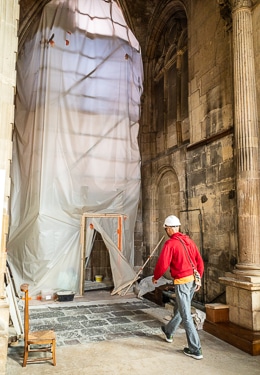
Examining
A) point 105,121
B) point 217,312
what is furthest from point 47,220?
point 217,312

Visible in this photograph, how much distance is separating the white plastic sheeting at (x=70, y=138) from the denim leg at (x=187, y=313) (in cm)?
395

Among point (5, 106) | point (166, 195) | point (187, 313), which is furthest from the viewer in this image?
point (166, 195)

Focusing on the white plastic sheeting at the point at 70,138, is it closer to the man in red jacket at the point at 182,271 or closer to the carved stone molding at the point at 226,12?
the carved stone molding at the point at 226,12

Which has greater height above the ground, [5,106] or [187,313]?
[5,106]

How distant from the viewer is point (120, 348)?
14.2 feet

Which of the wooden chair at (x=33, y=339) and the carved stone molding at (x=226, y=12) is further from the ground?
the carved stone molding at (x=226, y=12)

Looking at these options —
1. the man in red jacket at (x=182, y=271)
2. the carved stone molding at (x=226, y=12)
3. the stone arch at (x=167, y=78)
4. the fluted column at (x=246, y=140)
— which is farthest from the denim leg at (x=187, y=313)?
the carved stone molding at (x=226, y=12)

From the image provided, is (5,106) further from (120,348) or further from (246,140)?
(246,140)

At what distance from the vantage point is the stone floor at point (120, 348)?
3.67 m

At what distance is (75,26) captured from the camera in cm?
869

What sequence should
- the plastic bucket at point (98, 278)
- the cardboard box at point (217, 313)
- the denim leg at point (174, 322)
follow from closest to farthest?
1. the denim leg at point (174, 322)
2. the cardboard box at point (217, 313)
3. the plastic bucket at point (98, 278)

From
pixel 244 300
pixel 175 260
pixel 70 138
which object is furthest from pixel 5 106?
pixel 70 138

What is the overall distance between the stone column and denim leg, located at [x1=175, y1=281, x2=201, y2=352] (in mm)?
1048

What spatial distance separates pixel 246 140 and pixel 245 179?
0.63 metres
